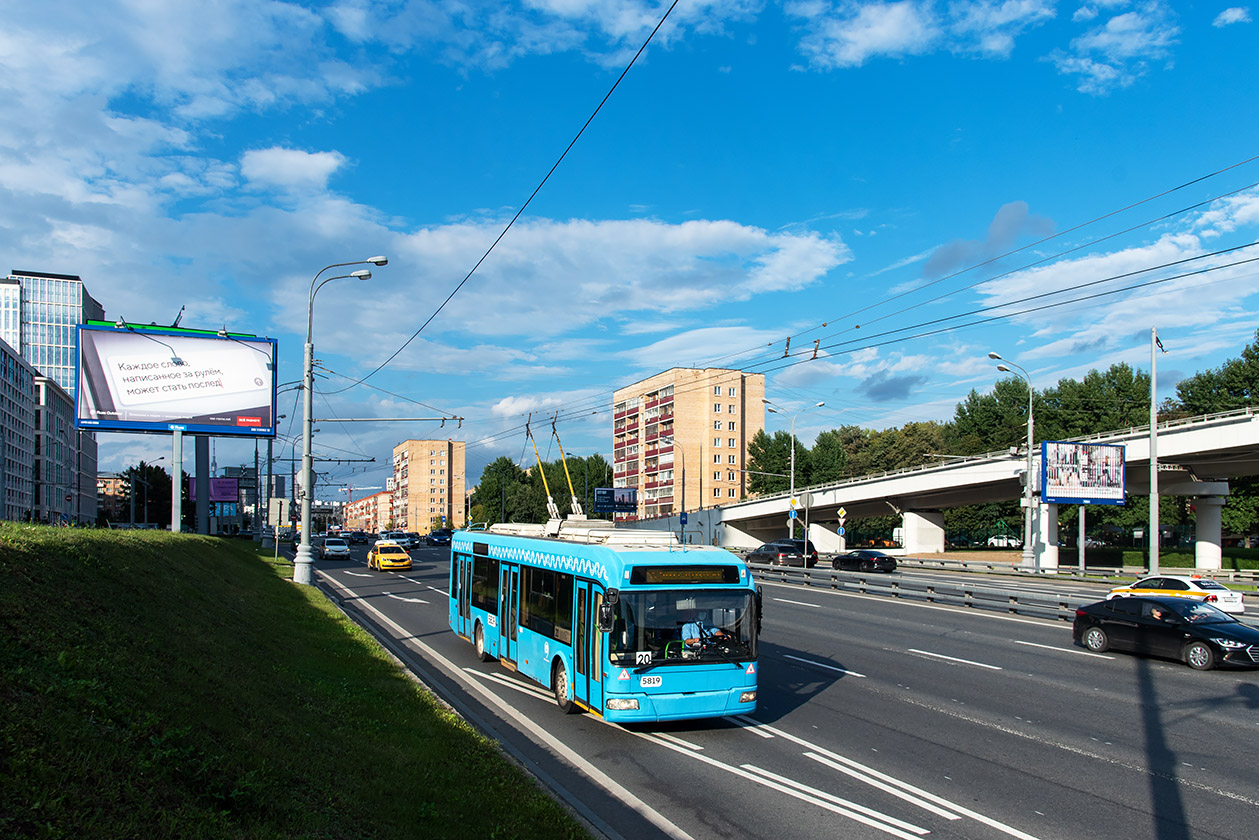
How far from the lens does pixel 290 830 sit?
5.34 meters

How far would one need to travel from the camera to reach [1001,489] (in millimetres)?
60250

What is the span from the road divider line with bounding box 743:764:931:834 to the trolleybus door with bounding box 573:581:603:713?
2.11m

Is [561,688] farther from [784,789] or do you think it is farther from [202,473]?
[202,473]

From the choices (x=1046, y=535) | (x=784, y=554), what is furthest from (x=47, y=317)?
(x=1046, y=535)

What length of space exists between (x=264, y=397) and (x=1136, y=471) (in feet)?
163

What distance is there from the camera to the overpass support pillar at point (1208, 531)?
49625 mm

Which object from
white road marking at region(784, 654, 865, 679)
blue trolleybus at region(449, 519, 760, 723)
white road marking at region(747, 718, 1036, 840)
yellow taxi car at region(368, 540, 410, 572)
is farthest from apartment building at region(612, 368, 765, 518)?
white road marking at region(747, 718, 1036, 840)

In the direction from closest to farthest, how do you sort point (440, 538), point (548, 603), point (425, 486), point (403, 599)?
point (548, 603)
point (403, 599)
point (440, 538)
point (425, 486)

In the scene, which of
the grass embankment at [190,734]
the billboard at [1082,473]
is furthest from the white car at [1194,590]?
the billboard at [1082,473]

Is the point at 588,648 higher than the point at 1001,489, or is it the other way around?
the point at 1001,489

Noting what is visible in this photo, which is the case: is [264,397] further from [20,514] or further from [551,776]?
[20,514]

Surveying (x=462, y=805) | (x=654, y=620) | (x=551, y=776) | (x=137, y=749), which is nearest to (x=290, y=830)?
(x=137, y=749)

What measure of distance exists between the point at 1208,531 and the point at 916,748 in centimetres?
5045

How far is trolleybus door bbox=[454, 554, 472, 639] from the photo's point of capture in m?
17.0
